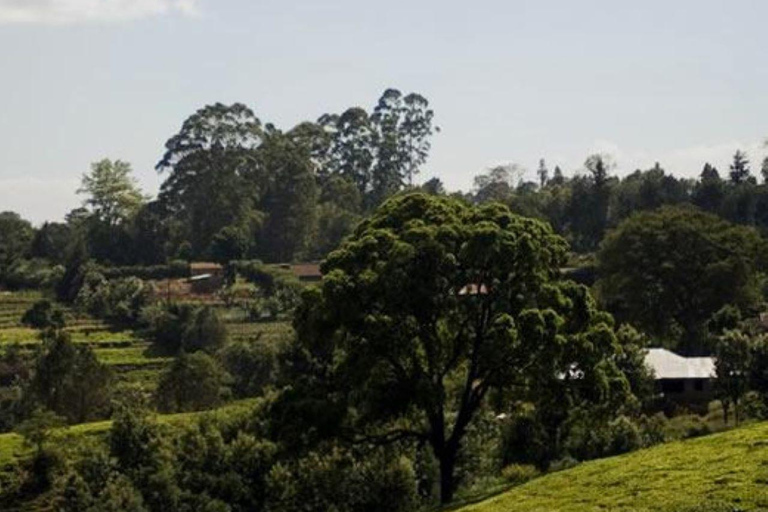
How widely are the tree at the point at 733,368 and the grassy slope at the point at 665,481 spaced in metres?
16.7

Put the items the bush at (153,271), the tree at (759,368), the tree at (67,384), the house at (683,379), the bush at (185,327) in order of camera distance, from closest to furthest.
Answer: the tree at (759,368) → the house at (683,379) → the tree at (67,384) → the bush at (185,327) → the bush at (153,271)

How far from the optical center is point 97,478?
109 feet

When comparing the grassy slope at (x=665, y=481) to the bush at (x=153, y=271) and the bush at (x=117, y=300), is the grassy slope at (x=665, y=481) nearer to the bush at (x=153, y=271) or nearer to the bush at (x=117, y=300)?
the bush at (x=117, y=300)

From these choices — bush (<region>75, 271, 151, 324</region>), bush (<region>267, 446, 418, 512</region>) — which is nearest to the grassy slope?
Result: bush (<region>267, 446, 418, 512</region>)

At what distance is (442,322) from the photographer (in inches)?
1023

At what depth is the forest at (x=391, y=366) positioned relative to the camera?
25156 millimetres

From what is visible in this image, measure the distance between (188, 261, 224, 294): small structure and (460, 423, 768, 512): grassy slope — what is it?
6171 cm

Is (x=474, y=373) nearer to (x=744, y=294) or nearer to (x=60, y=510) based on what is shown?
(x=60, y=510)

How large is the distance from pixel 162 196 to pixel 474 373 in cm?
7806

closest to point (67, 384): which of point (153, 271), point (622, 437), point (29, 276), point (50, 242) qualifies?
point (622, 437)

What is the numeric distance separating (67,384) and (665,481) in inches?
1371

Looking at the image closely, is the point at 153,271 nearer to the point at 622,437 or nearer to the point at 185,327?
the point at 185,327

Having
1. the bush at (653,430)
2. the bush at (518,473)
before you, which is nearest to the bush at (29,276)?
the bush at (653,430)

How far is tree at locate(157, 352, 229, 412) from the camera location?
157 ft
